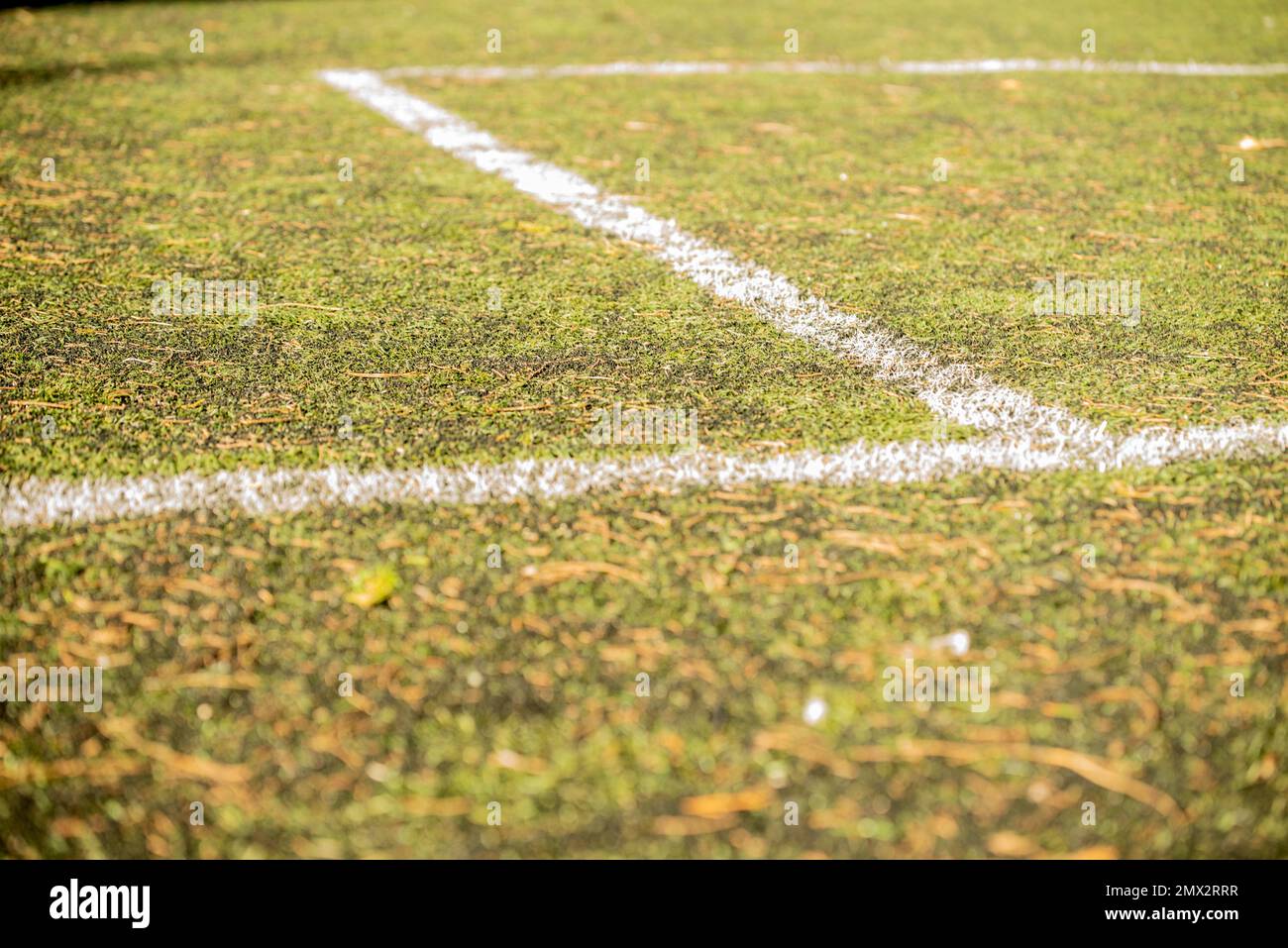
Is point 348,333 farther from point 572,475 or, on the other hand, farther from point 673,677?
point 673,677

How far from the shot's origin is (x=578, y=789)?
1546 mm

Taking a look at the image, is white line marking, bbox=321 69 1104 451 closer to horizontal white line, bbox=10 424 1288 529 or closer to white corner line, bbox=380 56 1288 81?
horizontal white line, bbox=10 424 1288 529

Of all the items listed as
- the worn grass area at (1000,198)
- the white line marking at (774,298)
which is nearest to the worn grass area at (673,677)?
the white line marking at (774,298)

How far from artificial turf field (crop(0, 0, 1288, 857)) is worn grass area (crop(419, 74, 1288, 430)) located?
0.02 metres

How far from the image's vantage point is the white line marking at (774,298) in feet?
8.27

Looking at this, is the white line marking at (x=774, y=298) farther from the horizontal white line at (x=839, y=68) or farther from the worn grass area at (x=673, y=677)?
the horizontal white line at (x=839, y=68)

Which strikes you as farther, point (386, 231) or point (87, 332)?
point (386, 231)

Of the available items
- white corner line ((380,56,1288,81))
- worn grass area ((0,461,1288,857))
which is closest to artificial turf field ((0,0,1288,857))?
worn grass area ((0,461,1288,857))

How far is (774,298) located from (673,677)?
65.0 inches

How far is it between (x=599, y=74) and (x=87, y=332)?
3.74 m

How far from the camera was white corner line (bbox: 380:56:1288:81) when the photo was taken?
5.97 metres

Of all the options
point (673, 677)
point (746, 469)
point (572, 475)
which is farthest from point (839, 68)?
point (673, 677)
